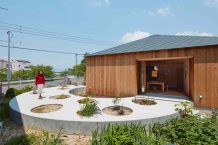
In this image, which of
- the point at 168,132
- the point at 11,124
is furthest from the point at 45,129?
the point at 168,132

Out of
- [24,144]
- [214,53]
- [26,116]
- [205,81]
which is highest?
[214,53]

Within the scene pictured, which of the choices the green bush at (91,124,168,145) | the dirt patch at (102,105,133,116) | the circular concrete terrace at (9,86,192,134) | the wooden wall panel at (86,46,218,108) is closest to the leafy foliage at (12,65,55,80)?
the wooden wall panel at (86,46,218,108)

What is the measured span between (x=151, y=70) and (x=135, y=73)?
561 cm

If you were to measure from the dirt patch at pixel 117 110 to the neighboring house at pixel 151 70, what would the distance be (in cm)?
336

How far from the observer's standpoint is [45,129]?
23.8ft

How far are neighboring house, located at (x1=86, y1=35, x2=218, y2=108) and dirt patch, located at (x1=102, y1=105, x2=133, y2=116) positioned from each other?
336cm

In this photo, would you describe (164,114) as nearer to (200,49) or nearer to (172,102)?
(172,102)

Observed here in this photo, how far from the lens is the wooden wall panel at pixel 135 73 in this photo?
370 inches

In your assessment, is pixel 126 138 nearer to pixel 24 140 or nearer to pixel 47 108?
pixel 24 140

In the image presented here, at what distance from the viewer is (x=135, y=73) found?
11945 mm

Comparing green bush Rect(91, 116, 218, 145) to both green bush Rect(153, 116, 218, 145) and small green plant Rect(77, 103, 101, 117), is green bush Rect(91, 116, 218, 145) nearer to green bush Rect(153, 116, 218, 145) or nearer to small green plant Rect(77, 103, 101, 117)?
green bush Rect(153, 116, 218, 145)

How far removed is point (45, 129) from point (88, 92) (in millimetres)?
6920

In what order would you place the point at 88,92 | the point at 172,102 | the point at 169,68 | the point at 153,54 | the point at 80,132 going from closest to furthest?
1. the point at 80,132
2. the point at 172,102
3. the point at 153,54
4. the point at 88,92
5. the point at 169,68

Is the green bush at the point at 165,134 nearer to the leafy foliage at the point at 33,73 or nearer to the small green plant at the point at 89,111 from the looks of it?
the small green plant at the point at 89,111
